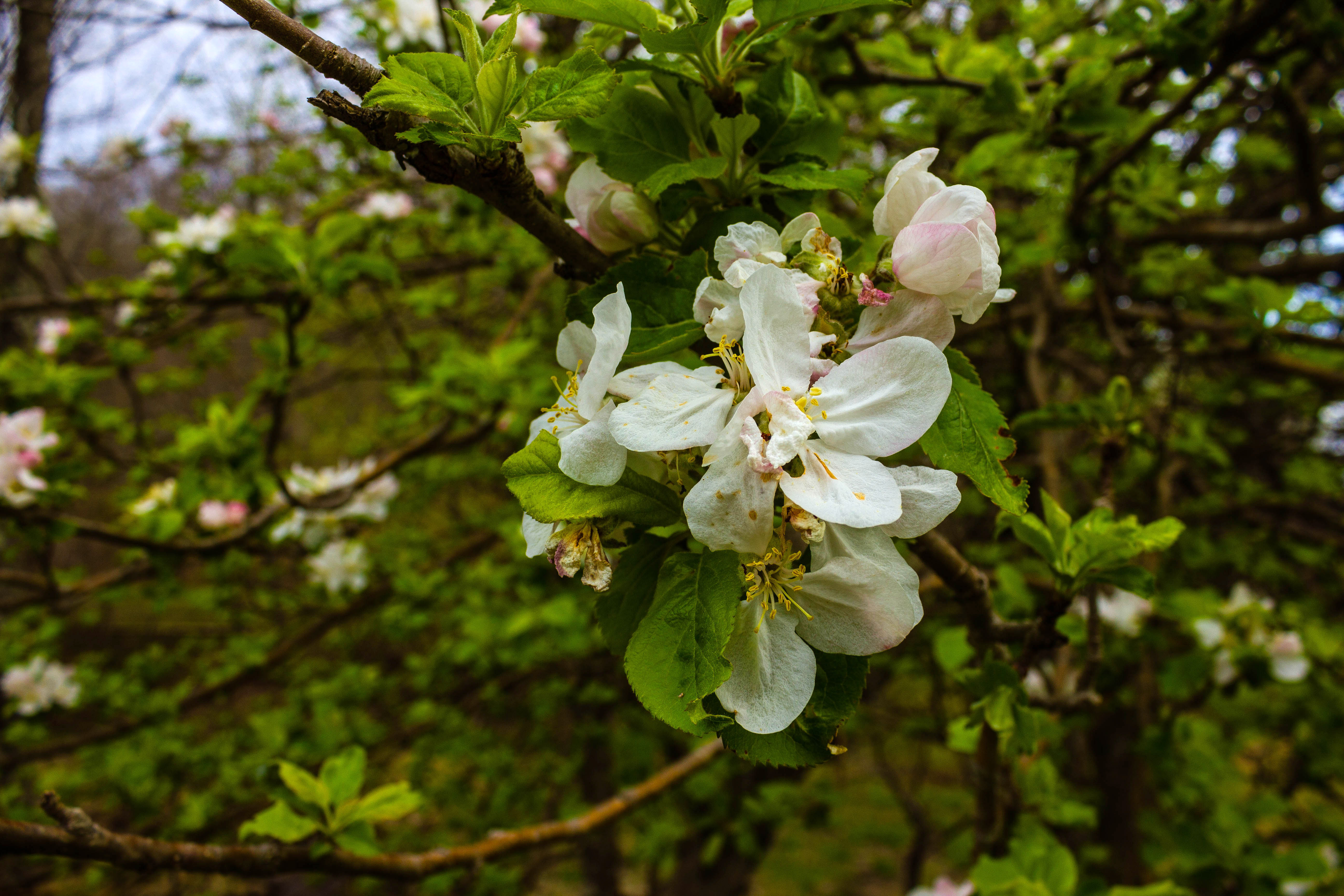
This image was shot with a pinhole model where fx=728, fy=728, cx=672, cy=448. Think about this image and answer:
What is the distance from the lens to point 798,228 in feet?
2.64

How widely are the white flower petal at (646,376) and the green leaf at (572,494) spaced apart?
0.08 metres

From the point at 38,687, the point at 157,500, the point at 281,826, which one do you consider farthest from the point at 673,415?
the point at 38,687

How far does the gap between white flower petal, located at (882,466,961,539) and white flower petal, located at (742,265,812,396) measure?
14 cm

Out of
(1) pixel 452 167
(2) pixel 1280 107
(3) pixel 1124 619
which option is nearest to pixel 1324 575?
(3) pixel 1124 619

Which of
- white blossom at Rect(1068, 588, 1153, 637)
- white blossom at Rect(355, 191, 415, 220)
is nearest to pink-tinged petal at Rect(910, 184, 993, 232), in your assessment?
white blossom at Rect(1068, 588, 1153, 637)

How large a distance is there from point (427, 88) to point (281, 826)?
1.29 metres

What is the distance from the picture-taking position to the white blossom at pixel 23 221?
3900mm

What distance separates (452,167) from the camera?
78 centimetres

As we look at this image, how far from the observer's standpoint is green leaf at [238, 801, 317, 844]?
1310 millimetres

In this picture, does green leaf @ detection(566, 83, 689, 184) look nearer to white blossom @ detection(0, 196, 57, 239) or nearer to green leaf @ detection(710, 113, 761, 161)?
green leaf @ detection(710, 113, 761, 161)

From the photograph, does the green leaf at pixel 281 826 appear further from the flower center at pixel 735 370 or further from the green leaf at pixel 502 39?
the green leaf at pixel 502 39

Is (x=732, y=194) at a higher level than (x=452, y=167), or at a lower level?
lower

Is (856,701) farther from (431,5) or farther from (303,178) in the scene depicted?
(303,178)

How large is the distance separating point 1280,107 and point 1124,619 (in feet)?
6.48
